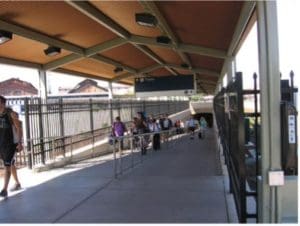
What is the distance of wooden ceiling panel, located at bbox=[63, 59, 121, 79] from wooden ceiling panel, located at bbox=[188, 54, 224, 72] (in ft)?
11.6

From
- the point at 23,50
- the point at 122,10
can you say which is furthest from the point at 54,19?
the point at 23,50

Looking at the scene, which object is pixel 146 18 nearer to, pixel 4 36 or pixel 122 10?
pixel 122 10

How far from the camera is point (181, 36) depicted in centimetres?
1237

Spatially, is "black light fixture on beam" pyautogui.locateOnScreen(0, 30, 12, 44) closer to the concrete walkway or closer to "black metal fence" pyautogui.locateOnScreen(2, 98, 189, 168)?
"black metal fence" pyautogui.locateOnScreen(2, 98, 189, 168)

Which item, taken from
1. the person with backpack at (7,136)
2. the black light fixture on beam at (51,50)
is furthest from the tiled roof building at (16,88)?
the person with backpack at (7,136)

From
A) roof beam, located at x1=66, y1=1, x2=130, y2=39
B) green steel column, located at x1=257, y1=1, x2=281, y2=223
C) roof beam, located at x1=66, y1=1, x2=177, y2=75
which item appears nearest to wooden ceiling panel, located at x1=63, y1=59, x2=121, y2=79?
roof beam, located at x1=66, y1=1, x2=177, y2=75

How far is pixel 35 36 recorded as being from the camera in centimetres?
1109

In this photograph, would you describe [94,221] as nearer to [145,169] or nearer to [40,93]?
[145,169]

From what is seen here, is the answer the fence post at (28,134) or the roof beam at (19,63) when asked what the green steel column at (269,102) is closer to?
the fence post at (28,134)

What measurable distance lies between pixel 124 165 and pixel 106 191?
399 cm

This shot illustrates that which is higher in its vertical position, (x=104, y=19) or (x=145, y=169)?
(x=104, y=19)

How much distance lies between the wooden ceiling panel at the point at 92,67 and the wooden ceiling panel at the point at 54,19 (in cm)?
401

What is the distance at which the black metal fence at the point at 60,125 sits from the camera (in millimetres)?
12031

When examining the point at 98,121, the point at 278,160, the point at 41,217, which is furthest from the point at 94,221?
the point at 98,121
